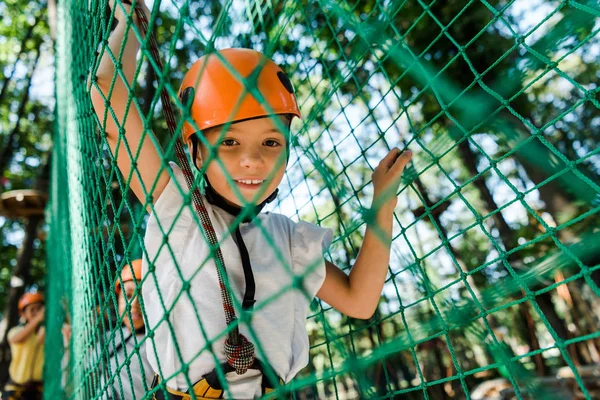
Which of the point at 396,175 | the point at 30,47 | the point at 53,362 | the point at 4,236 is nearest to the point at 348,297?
the point at 396,175

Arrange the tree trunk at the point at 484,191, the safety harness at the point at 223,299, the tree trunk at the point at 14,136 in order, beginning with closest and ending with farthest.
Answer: the safety harness at the point at 223,299, the tree trunk at the point at 484,191, the tree trunk at the point at 14,136

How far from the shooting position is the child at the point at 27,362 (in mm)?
3688

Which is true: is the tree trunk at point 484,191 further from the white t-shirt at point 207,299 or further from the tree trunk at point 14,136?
the tree trunk at point 14,136

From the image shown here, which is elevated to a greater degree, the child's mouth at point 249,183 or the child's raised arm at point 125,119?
the child's raised arm at point 125,119

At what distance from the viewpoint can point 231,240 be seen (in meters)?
1.09

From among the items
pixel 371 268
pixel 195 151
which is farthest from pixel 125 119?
pixel 371 268

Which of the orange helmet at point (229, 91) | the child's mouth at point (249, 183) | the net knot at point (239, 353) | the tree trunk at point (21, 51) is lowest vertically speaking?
the net knot at point (239, 353)

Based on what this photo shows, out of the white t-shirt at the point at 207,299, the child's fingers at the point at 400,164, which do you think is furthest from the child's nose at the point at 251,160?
the child's fingers at the point at 400,164

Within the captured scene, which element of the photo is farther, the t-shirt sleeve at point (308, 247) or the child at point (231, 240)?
the t-shirt sleeve at point (308, 247)

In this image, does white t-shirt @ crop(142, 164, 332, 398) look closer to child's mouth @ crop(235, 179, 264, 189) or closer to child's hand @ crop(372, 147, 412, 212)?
child's mouth @ crop(235, 179, 264, 189)

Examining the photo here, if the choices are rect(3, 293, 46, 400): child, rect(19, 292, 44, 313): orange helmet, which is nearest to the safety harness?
rect(3, 293, 46, 400): child

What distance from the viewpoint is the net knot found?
90 centimetres

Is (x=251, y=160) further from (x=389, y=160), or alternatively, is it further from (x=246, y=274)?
(x=389, y=160)

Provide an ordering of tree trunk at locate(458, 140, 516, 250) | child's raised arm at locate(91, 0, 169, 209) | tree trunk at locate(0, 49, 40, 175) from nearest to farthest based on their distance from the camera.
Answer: child's raised arm at locate(91, 0, 169, 209), tree trunk at locate(458, 140, 516, 250), tree trunk at locate(0, 49, 40, 175)
